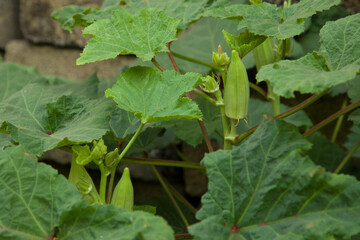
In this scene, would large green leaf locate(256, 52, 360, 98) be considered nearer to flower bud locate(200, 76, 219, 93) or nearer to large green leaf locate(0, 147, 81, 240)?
flower bud locate(200, 76, 219, 93)

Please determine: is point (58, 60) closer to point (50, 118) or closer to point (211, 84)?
point (50, 118)

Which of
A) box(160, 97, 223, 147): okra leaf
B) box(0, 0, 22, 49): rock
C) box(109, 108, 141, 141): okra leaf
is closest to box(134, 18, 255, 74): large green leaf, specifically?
box(160, 97, 223, 147): okra leaf

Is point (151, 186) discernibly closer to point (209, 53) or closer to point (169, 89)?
point (209, 53)

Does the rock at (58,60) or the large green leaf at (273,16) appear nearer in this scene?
the large green leaf at (273,16)

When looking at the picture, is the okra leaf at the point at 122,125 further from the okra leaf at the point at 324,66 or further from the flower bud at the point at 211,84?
the okra leaf at the point at 324,66

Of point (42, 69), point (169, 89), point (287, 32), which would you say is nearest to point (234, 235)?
point (169, 89)

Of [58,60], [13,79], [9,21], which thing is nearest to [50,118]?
[13,79]

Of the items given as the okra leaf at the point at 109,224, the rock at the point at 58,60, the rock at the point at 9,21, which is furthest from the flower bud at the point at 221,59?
the rock at the point at 9,21
